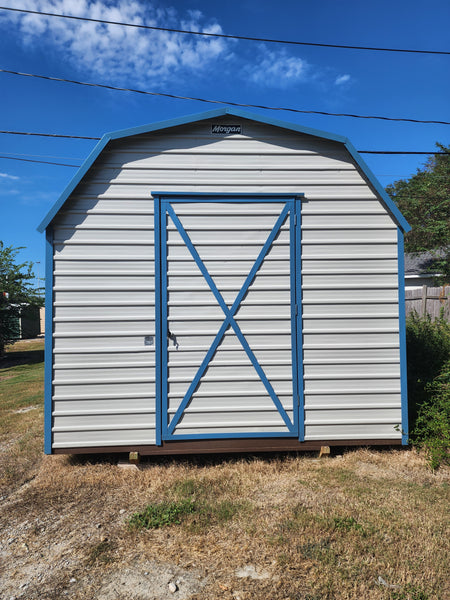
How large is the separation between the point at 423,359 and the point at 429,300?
16.3 feet

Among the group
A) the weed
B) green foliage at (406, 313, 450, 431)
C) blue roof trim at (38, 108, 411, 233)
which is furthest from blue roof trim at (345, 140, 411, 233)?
the weed

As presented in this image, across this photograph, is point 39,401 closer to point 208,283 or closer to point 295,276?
point 208,283

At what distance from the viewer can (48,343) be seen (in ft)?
14.9

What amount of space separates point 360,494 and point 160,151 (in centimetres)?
432

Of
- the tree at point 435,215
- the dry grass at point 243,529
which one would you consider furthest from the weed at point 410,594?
the tree at point 435,215

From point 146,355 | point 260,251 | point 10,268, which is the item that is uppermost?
point 10,268

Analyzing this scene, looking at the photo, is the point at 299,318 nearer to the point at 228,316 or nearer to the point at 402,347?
the point at 228,316

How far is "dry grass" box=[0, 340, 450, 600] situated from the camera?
2648 mm

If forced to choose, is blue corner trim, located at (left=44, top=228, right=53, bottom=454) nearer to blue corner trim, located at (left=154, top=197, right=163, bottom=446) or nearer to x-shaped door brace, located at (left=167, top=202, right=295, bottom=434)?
blue corner trim, located at (left=154, top=197, right=163, bottom=446)

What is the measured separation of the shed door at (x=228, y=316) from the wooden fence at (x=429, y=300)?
6.55 m

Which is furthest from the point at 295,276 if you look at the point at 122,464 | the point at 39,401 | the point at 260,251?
the point at 39,401

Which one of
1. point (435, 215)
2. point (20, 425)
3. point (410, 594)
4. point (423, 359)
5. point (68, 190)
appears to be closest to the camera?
point (410, 594)

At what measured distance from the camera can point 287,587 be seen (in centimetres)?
258

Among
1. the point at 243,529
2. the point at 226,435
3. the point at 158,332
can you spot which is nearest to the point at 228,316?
the point at 158,332
